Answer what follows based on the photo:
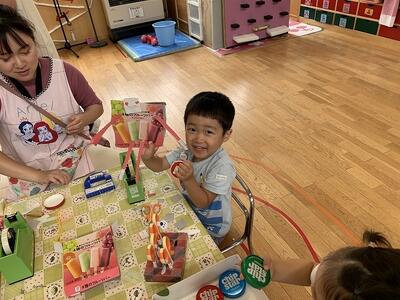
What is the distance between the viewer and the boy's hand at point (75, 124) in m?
1.16

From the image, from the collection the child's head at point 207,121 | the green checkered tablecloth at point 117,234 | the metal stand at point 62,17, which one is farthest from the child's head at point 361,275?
the metal stand at point 62,17

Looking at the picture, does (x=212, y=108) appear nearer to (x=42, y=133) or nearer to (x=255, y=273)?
(x=255, y=273)

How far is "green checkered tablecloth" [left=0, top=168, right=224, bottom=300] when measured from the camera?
0.69 m

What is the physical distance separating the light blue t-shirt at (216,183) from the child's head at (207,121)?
2.0 inches

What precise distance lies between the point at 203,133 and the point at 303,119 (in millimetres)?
1557

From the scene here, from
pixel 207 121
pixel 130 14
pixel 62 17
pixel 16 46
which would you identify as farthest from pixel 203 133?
pixel 62 17

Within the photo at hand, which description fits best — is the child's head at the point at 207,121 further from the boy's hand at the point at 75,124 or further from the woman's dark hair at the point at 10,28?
the woman's dark hair at the point at 10,28

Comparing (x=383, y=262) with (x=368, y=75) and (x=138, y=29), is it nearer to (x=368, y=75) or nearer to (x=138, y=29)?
(x=368, y=75)

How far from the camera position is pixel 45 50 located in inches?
57.4

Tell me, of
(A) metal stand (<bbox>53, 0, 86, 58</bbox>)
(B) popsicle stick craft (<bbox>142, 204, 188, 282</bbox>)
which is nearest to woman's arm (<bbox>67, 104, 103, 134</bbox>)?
(B) popsicle stick craft (<bbox>142, 204, 188, 282</bbox>)

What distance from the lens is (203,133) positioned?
38.4 inches

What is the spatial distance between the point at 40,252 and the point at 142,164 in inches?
15.7

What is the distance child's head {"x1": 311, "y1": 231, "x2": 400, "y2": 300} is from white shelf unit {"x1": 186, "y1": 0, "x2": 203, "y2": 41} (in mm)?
3479

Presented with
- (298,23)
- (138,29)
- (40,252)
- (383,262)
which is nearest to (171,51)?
(138,29)
